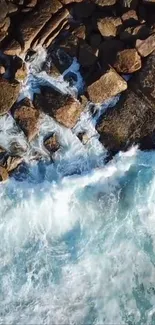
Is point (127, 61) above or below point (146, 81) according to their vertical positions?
above

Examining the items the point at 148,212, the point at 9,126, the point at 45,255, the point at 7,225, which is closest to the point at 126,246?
the point at 148,212

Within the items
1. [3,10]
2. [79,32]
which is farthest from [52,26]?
[3,10]

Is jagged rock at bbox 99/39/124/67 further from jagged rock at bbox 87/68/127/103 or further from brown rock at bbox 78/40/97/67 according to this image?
jagged rock at bbox 87/68/127/103

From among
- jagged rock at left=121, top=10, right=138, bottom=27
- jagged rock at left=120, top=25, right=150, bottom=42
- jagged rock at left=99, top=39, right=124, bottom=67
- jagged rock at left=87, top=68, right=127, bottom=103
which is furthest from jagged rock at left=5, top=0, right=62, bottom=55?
jagged rock at left=87, top=68, right=127, bottom=103

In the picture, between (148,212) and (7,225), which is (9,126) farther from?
(148,212)

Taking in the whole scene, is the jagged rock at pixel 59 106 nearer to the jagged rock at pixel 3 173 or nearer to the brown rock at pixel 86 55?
the brown rock at pixel 86 55

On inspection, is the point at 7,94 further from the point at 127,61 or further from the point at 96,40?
the point at 127,61
